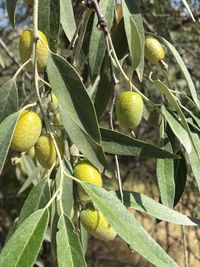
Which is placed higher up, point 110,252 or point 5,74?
point 5,74

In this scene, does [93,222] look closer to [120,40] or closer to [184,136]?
[184,136]

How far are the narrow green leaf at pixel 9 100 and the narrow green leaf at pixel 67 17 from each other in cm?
17

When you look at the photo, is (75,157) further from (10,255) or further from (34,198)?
(10,255)

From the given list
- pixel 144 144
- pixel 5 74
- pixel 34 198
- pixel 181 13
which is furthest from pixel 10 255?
pixel 5 74

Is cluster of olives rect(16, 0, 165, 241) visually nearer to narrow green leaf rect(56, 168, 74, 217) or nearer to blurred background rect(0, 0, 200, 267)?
narrow green leaf rect(56, 168, 74, 217)

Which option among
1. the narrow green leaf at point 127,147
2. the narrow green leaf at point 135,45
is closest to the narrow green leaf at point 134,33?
the narrow green leaf at point 135,45

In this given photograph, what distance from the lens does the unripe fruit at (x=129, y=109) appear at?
78cm

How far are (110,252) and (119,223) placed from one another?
3.41 metres

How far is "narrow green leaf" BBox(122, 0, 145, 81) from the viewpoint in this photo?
2.46 feet

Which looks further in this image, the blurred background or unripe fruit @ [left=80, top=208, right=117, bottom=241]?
the blurred background

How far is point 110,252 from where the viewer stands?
399cm

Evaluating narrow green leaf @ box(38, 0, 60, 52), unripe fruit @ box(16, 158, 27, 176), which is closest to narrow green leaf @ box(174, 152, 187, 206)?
narrow green leaf @ box(38, 0, 60, 52)

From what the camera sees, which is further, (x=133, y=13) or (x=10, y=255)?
(x=133, y=13)

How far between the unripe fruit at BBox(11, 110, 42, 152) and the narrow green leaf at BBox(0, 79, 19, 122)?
10 cm
